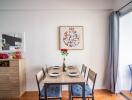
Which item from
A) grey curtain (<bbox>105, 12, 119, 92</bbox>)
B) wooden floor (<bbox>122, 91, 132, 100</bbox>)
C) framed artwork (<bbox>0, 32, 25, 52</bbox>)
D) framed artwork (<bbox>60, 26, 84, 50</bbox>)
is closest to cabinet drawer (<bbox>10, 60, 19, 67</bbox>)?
framed artwork (<bbox>0, 32, 25, 52</bbox>)

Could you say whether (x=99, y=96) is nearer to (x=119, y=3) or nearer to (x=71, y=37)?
(x=71, y=37)

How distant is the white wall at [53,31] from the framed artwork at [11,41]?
0.43 ft

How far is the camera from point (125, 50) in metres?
4.73

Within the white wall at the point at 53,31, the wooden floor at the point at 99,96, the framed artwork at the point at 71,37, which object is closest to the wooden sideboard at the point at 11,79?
the wooden floor at the point at 99,96

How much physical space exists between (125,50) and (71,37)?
1.44 m

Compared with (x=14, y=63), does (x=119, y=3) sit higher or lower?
higher

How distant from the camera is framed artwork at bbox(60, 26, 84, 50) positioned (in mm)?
4809

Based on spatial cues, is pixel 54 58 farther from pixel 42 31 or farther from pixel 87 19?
pixel 87 19

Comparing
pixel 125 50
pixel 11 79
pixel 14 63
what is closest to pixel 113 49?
pixel 125 50

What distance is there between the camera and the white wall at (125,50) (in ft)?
15.4

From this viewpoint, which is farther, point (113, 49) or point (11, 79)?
point (113, 49)

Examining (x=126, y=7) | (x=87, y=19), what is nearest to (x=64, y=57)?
(x=87, y=19)

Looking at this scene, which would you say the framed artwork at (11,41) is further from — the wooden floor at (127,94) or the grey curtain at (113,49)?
the wooden floor at (127,94)

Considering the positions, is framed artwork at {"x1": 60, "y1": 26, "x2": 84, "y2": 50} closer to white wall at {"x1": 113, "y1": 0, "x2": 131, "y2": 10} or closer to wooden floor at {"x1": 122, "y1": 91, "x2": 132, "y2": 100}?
white wall at {"x1": 113, "y1": 0, "x2": 131, "y2": 10}
